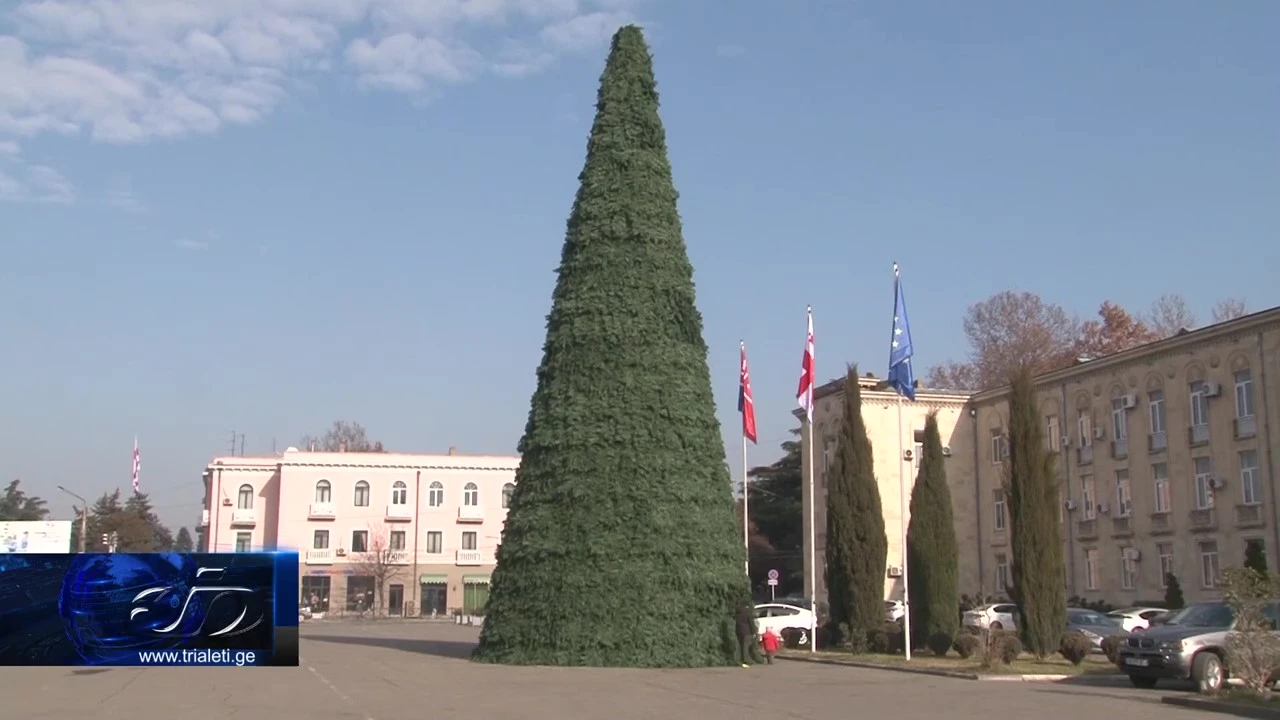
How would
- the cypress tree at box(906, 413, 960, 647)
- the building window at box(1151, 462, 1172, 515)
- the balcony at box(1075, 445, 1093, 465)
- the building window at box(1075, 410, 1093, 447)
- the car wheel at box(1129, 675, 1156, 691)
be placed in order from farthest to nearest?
the building window at box(1075, 410, 1093, 447), the balcony at box(1075, 445, 1093, 465), the building window at box(1151, 462, 1172, 515), the cypress tree at box(906, 413, 960, 647), the car wheel at box(1129, 675, 1156, 691)

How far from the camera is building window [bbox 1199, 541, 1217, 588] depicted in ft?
136

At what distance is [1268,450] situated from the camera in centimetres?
3941

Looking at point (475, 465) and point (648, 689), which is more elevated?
point (475, 465)

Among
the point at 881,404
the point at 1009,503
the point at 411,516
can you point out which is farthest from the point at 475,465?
the point at 1009,503

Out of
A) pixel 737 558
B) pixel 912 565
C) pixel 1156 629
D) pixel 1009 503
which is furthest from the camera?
pixel 912 565

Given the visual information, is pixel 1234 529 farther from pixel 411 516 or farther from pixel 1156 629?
pixel 411 516

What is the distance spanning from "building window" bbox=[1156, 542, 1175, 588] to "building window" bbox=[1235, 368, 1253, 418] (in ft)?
18.8

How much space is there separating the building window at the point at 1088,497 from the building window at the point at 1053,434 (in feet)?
6.55

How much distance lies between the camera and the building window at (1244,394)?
1588 inches

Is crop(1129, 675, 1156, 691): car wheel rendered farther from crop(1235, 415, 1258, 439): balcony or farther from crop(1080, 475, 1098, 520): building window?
crop(1080, 475, 1098, 520): building window

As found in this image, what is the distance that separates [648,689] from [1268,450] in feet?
92.0

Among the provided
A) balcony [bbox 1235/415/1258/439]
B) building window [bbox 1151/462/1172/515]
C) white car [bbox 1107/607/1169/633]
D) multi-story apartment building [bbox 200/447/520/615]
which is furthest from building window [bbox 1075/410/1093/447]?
multi-story apartment building [bbox 200/447/520/615]

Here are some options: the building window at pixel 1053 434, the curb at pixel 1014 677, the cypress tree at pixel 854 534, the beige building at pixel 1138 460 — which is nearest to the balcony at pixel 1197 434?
the beige building at pixel 1138 460

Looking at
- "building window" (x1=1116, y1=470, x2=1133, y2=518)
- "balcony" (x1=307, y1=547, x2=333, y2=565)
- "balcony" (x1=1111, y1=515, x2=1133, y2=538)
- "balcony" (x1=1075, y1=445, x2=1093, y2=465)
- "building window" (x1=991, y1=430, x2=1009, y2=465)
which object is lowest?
"balcony" (x1=307, y1=547, x2=333, y2=565)
